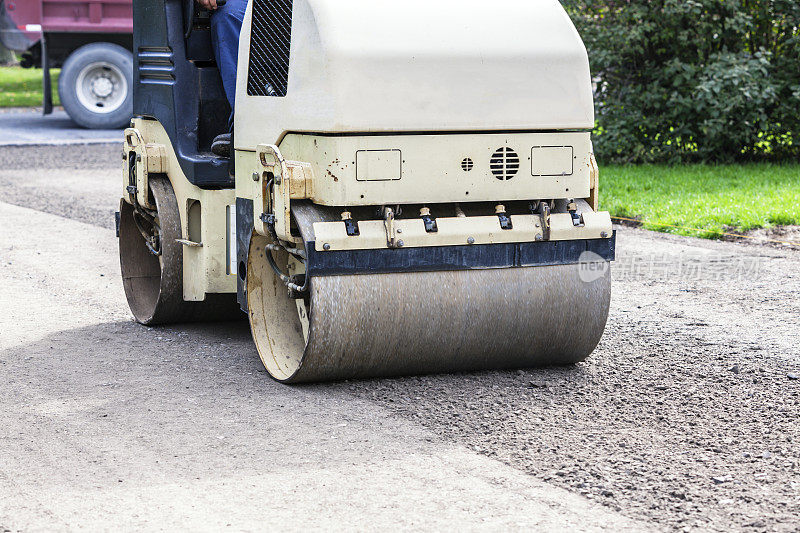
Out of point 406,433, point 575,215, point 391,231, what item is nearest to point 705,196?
point 575,215

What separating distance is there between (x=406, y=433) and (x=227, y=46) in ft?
8.66

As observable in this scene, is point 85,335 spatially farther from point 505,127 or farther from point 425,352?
point 505,127

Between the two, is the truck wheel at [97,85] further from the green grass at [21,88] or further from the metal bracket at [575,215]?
the metal bracket at [575,215]

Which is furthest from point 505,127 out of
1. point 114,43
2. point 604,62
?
point 114,43

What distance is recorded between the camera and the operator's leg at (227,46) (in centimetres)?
648

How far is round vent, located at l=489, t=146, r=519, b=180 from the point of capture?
18.0ft

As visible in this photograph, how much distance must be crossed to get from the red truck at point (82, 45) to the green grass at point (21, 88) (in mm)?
4915

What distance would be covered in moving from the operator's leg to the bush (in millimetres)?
7794

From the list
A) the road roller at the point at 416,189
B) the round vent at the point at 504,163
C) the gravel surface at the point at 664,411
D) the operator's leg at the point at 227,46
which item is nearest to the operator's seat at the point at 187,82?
the operator's leg at the point at 227,46

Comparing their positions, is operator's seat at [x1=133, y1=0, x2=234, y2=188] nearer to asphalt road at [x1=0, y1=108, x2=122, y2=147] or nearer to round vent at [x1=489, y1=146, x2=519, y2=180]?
round vent at [x1=489, y1=146, x2=519, y2=180]

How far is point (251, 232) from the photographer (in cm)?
583

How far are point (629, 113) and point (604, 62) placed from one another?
2.34 ft

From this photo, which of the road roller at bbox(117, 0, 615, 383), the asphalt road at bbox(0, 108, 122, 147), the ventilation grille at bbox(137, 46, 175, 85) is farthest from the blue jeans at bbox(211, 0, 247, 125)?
the asphalt road at bbox(0, 108, 122, 147)

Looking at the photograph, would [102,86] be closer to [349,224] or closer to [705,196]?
[705,196]
